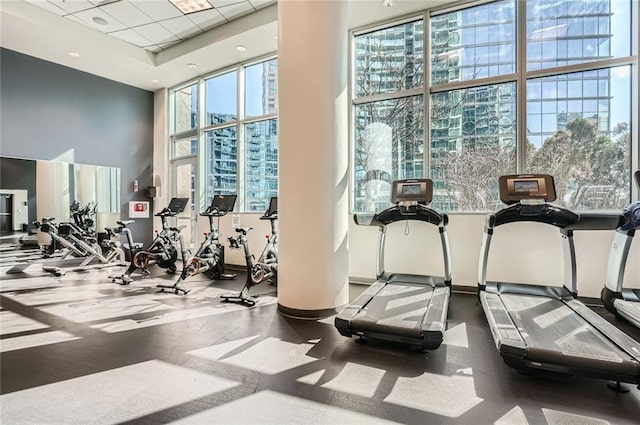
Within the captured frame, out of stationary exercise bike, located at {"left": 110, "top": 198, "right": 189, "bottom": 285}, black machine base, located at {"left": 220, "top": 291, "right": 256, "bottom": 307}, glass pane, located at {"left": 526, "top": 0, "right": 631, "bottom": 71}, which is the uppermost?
glass pane, located at {"left": 526, "top": 0, "right": 631, "bottom": 71}

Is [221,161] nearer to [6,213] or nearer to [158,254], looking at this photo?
[158,254]

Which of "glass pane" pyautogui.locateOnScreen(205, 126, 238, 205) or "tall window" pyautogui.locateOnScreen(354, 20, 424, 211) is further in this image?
"glass pane" pyautogui.locateOnScreen(205, 126, 238, 205)

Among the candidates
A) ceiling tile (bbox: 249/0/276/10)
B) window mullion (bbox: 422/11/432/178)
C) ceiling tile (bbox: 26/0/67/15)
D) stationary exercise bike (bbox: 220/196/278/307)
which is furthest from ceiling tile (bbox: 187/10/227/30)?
window mullion (bbox: 422/11/432/178)

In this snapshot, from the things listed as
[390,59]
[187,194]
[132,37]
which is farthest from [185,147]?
[390,59]

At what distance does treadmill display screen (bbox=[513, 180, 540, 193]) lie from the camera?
3.76m

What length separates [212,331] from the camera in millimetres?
3273

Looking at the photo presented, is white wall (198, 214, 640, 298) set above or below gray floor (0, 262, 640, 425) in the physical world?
above

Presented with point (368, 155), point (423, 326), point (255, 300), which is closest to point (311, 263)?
point (255, 300)

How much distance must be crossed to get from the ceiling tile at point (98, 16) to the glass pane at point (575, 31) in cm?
680

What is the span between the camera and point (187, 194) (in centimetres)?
791

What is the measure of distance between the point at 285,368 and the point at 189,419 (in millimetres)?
785

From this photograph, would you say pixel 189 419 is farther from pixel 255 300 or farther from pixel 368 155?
pixel 368 155

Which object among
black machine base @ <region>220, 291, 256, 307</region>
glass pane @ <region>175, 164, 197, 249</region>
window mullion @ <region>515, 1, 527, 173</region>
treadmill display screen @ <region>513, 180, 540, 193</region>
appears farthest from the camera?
glass pane @ <region>175, 164, 197, 249</region>

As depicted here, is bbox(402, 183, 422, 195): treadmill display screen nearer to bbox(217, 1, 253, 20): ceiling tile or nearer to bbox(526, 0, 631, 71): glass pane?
bbox(526, 0, 631, 71): glass pane
